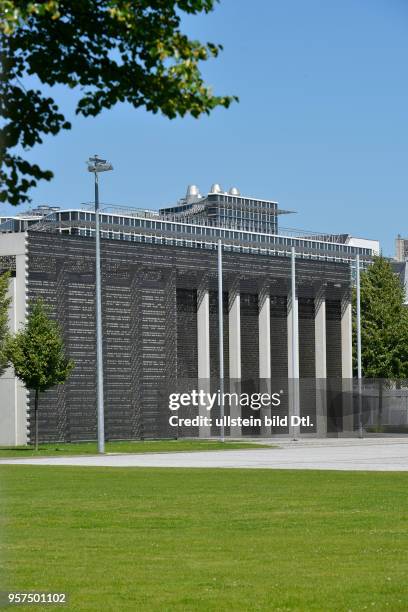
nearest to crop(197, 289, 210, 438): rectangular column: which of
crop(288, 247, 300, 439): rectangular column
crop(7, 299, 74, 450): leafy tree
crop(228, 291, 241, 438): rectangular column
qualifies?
crop(228, 291, 241, 438): rectangular column

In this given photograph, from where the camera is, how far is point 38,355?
5466 cm

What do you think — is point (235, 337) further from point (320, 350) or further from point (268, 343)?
point (320, 350)

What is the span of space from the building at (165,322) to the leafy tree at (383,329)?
5.43 feet

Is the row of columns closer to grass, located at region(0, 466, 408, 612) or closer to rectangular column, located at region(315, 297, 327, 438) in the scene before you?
rectangular column, located at region(315, 297, 327, 438)

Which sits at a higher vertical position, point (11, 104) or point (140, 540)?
point (11, 104)

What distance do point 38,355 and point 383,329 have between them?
3515 cm

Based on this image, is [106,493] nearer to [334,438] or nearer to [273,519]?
[273,519]

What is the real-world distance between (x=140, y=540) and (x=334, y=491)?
32.1 ft

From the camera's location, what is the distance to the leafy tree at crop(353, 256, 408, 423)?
84125 mm

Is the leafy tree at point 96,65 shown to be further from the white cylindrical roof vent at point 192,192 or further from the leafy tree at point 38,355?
the white cylindrical roof vent at point 192,192

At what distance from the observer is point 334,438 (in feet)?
237

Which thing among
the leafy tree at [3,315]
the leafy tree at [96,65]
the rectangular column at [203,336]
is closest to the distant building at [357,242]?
the rectangular column at [203,336]

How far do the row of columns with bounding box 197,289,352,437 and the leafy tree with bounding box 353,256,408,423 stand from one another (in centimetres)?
154

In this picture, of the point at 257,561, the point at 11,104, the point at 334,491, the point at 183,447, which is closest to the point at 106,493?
the point at 334,491
